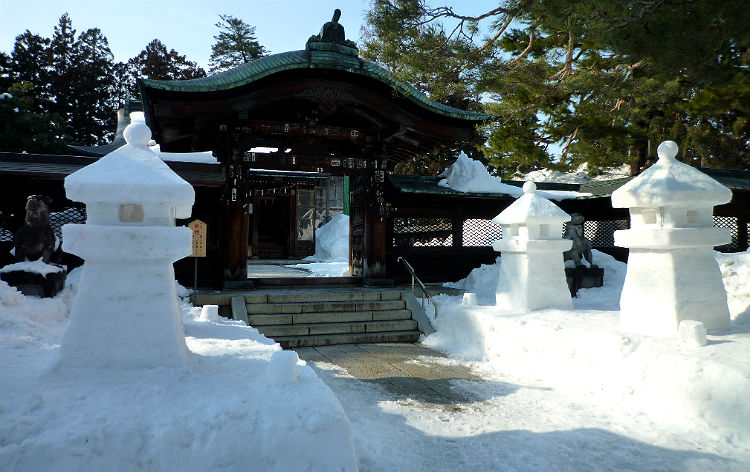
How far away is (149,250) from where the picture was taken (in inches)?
132

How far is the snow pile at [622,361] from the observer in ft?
13.9

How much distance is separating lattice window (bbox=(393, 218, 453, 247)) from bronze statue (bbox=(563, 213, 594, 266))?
2.96 metres

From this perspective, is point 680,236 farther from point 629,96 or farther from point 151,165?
point 629,96

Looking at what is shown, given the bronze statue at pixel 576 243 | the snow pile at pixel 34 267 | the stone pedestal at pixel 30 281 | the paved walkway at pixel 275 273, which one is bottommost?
the paved walkway at pixel 275 273

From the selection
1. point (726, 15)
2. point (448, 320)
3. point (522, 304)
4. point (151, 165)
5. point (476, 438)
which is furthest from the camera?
point (448, 320)

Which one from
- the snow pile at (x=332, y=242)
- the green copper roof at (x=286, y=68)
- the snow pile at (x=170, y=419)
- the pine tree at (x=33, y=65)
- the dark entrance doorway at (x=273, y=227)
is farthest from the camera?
the pine tree at (x=33, y=65)

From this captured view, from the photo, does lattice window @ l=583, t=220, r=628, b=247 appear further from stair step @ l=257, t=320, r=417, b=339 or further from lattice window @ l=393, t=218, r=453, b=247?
stair step @ l=257, t=320, r=417, b=339

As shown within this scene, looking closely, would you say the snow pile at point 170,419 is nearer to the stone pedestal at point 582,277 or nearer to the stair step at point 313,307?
the stair step at point 313,307

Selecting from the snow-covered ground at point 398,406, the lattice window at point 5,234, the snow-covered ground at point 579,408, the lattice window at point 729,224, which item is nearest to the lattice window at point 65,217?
the lattice window at point 5,234

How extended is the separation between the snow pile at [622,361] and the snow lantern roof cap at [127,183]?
187 inches

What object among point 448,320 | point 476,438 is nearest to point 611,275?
point 448,320

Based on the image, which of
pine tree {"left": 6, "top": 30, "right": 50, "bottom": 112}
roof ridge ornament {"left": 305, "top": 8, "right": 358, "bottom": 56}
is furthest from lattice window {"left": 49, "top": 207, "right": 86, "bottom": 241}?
pine tree {"left": 6, "top": 30, "right": 50, "bottom": 112}

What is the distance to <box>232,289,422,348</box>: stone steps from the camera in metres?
8.23

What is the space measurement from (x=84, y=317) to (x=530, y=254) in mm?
6156
